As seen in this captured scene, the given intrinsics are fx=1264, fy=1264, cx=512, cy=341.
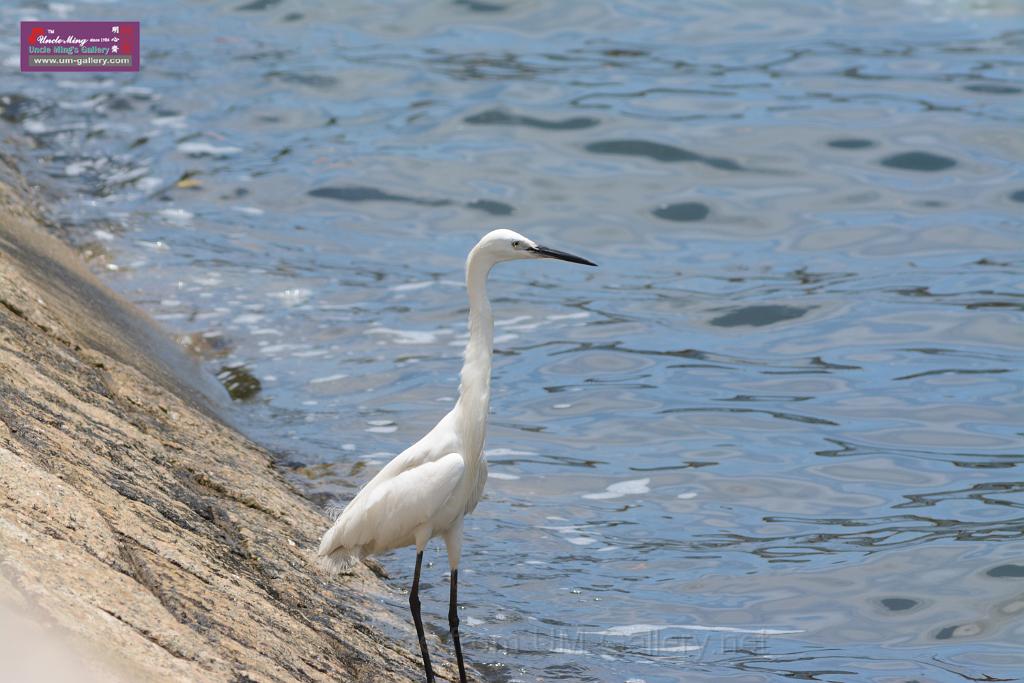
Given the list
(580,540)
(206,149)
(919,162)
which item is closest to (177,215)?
(206,149)

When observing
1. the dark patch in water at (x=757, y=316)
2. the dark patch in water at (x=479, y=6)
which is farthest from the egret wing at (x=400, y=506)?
the dark patch in water at (x=479, y=6)

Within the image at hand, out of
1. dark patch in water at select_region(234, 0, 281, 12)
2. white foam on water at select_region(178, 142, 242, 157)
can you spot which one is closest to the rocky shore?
white foam on water at select_region(178, 142, 242, 157)

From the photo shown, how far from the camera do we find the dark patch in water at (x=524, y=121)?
14.0 metres

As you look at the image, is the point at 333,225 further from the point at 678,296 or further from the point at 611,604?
the point at 611,604

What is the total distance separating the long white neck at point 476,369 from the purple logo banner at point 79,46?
1111 centimetres

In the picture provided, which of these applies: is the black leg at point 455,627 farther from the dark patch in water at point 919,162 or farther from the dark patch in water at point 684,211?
the dark patch in water at point 919,162

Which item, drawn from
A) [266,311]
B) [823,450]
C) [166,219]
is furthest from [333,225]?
[823,450]

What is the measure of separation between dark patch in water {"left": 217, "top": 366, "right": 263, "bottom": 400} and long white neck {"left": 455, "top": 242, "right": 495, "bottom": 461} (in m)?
3.62

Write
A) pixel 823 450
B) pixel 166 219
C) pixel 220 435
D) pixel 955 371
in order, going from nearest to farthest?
1. pixel 220 435
2. pixel 823 450
3. pixel 955 371
4. pixel 166 219

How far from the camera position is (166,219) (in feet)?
37.4

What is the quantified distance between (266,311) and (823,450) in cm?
429

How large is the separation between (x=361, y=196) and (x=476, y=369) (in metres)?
7.72

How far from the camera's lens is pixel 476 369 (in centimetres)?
507

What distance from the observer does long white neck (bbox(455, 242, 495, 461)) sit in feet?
16.3
